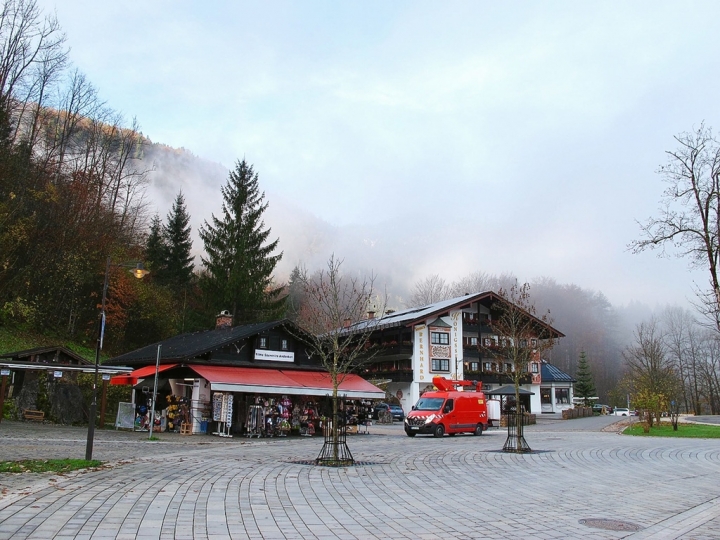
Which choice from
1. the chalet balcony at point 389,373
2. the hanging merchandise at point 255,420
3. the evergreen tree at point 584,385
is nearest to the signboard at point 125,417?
the hanging merchandise at point 255,420

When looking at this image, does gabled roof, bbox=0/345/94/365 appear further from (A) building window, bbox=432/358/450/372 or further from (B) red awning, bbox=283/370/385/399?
(A) building window, bbox=432/358/450/372

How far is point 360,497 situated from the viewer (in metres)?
9.77

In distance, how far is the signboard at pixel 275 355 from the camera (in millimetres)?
29575

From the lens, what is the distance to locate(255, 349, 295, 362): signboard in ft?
97.0

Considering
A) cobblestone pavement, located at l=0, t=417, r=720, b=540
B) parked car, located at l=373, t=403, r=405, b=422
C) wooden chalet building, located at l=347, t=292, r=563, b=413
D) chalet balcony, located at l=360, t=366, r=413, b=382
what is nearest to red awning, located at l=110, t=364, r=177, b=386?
cobblestone pavement, located at l=0, t=417, r=720, b=540

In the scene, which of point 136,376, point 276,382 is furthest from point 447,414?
point 136,376

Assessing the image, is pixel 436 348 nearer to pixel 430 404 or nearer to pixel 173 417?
pixel 430 404

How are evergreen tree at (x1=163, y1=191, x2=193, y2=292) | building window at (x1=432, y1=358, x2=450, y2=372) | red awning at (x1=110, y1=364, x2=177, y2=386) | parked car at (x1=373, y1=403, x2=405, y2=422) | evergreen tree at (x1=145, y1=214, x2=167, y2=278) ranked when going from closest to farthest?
red awning at (x1=110, y1=364, x2=177, y2=386)
parked car at (x1=373, y1=403, x2=405, y2=422)
evergreen tree at (x1=145, y1=214, x2=167, y2=278)
building window at (x1=432, y1=358, x2=450, y2=372)
evergreen tree at (x1=163, y1=191, x2=193, y2=292)

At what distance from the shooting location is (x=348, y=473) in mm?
12812

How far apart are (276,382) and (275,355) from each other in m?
3.21

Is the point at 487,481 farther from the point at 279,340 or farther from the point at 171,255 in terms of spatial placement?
the point at 171,255

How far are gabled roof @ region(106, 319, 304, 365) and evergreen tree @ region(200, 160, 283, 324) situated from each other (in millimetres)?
11016

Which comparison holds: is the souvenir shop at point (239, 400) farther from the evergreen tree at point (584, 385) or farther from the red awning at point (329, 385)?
the evergreen tree at point (584, 385)

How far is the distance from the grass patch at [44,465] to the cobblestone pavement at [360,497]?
0.45 metres
